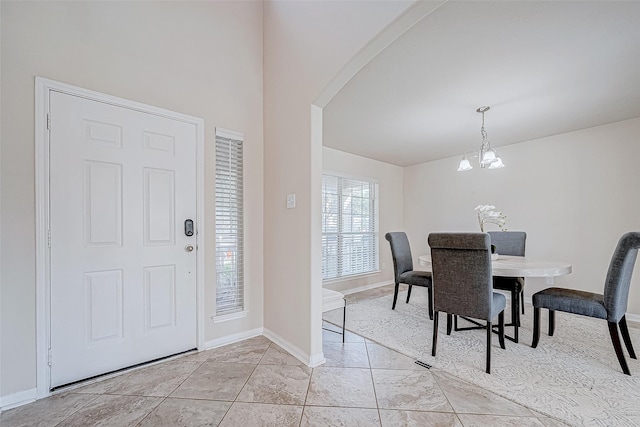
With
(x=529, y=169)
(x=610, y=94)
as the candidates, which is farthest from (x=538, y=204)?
(x=610, y=94)

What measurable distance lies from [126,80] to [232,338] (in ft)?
7.37

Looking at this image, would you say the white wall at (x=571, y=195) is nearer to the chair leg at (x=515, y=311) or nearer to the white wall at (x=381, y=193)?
the white wall at (x=381, y=193)

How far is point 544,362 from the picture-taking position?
2.13 metres

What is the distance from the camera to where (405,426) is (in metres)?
1.46

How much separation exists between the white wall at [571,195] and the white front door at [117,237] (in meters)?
4.06

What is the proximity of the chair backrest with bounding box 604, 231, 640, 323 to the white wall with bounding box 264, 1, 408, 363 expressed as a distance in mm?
2131

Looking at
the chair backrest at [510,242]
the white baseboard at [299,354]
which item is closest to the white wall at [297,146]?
the white baseboard at [299,354]

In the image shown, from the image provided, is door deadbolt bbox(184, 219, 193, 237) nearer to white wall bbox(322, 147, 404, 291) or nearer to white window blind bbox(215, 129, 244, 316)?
white window blind bbox(215, 129, 244, 316)

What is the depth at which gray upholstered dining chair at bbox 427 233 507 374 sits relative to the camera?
203cm

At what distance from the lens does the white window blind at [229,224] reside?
2449mm

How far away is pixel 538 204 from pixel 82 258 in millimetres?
5044

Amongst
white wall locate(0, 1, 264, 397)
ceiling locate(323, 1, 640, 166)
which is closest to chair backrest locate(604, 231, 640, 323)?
ceiling locate(323, 1, 640, 166)

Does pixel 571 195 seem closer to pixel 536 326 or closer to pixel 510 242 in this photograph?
pixel 510 242

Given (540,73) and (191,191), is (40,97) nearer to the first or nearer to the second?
(191,191)
